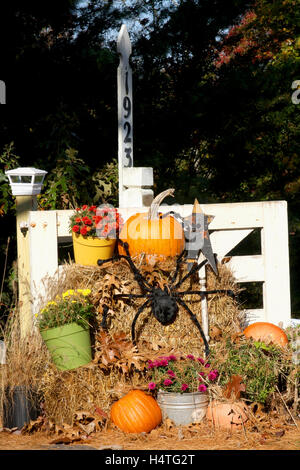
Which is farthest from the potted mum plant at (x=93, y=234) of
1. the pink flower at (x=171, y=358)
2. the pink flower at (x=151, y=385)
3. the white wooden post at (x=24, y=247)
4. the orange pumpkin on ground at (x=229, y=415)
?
the orange pumpkin on ground at (x=229, y=415)

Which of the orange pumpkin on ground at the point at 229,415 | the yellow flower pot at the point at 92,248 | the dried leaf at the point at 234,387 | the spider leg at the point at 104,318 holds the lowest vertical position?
the orange pumpkin on ground at the point at 229,415

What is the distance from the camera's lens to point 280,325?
19.6 ft

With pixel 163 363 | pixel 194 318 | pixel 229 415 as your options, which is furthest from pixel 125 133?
pixel 229 415

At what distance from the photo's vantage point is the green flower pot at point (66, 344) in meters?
4.92

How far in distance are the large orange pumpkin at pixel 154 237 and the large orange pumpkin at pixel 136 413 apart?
110cm

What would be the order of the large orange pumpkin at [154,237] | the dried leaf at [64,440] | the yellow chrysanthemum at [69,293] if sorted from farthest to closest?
the large orange pumpkin at [154,237] → the yellow chrysanthemum at [69,293] → the dried leaf at [64,440]

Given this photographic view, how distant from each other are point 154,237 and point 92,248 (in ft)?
1.58

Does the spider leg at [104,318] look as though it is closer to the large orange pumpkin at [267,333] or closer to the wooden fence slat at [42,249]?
the wooden fence slat at [42,249]

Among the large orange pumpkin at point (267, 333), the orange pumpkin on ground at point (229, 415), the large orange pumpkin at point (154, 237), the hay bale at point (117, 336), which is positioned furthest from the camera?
the large orange pumpkin at point (267, 333)

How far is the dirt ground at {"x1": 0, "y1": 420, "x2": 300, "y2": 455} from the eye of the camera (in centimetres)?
446

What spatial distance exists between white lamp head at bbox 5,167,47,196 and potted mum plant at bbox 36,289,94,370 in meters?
1.17

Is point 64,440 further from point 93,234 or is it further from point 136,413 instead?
point 93,234

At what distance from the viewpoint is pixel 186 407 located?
4.80m

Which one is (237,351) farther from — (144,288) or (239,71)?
(239,71)
